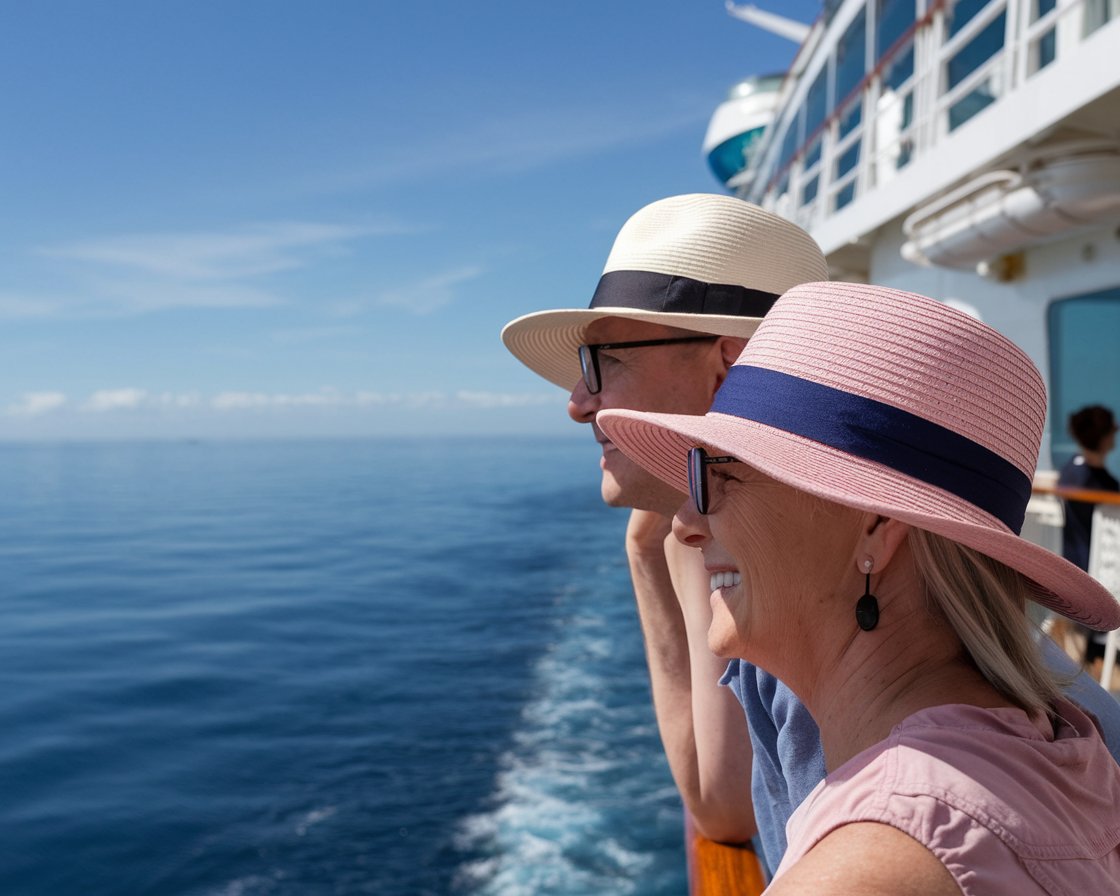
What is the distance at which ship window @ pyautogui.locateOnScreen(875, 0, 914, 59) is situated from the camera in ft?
25.9

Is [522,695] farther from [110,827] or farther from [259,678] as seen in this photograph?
[110,827]

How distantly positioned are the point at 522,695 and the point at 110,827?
3.48 m

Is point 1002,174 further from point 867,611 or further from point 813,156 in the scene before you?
point 813,156

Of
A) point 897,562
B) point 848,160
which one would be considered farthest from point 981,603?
point 848,160

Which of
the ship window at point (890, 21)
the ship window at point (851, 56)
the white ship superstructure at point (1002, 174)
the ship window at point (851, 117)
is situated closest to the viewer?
the white ship superstructure at point (1002, 174)

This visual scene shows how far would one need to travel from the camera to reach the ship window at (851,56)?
9.07 metres

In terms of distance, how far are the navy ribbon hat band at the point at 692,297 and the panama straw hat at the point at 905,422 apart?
73cm

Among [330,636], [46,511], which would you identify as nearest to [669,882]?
[330,636]

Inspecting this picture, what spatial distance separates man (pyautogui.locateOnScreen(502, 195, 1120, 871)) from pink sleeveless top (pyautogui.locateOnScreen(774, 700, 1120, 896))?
66cm

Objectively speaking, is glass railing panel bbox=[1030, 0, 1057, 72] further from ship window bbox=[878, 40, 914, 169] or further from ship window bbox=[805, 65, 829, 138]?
ship window bbox=[805, 65, 829, 138]

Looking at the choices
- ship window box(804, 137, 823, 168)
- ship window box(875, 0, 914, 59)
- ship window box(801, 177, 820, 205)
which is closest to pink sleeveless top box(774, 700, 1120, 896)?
ship window box(875, 0, 914, 59)

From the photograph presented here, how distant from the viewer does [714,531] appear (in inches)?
44.2

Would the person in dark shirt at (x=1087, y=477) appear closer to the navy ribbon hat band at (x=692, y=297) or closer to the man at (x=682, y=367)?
the man at (x=682, y=367)

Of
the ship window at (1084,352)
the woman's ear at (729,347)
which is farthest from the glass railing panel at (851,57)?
the woman's ear at (729,347)
